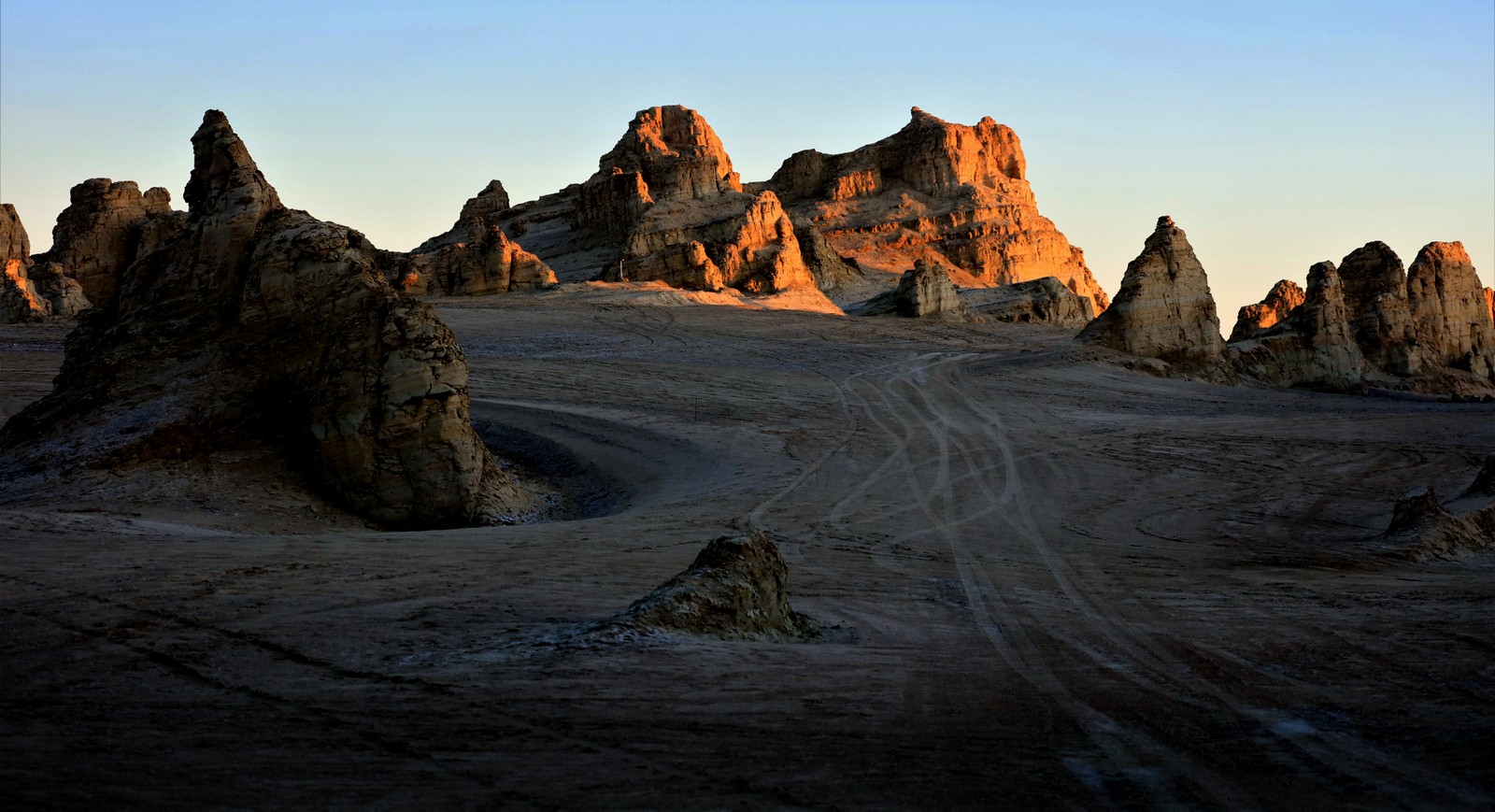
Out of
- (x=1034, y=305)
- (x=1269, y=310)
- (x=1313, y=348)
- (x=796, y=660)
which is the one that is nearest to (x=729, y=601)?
(x=796, y=660)

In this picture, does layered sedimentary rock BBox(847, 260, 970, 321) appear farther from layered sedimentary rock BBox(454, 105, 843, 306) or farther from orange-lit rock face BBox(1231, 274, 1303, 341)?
orange-lit rock face BBox(1231, 274, 1303, 341)

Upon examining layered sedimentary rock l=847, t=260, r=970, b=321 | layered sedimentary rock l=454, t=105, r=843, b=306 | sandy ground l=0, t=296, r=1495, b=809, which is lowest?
sandy ground l=0, t=296, r=1495, b=809

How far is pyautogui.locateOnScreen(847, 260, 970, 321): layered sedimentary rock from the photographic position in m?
55.0

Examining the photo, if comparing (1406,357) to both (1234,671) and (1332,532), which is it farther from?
(1234,671)

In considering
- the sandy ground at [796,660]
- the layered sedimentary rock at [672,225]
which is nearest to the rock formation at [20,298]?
the layered sedimentary rock at [672,225]

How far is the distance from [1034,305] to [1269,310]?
15.4 m

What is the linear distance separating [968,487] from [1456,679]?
10.5m

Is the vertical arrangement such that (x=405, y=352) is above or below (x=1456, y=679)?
above

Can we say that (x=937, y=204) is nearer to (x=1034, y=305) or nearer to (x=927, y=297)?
(x=1034, y=305)

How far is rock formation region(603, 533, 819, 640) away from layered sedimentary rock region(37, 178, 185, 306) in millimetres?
45594

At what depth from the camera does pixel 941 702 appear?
6.58 meters

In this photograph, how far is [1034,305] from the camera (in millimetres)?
63844

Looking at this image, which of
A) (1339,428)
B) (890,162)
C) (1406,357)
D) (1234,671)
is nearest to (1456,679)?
(1234,671)

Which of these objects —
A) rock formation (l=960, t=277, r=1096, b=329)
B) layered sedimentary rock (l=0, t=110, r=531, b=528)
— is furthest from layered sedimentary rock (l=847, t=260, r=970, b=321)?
layered sedimentary rock (l=0, t=110, r=531, b=528)
